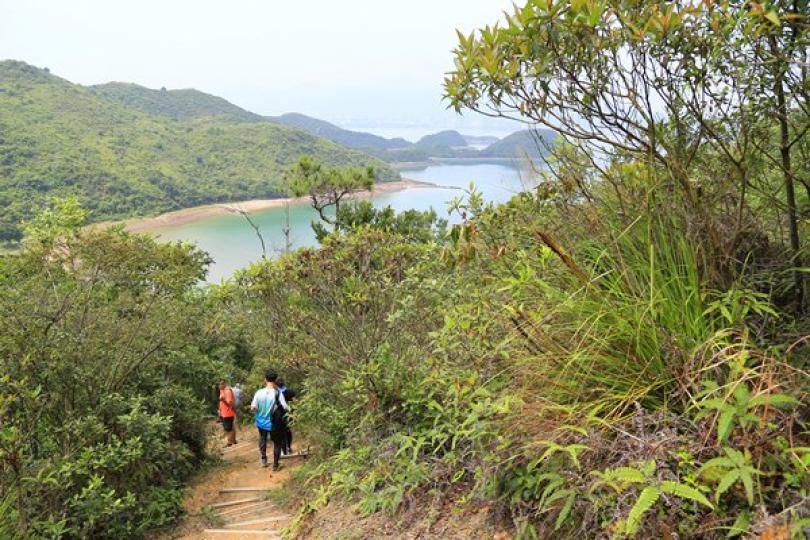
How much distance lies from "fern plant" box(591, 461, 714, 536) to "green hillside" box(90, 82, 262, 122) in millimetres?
119520

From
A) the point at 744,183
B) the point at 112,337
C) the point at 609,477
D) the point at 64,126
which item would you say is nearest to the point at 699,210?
the point at 744,183

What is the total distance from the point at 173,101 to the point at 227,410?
5298 inches

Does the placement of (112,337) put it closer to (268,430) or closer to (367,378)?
(268,430)

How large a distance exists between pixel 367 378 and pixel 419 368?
1.62ft

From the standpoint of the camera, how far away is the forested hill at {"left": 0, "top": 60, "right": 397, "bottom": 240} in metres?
51.8

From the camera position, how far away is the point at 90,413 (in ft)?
15.1

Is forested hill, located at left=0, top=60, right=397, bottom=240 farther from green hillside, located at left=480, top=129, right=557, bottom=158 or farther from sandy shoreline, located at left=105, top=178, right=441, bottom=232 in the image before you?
green hillside, located at left=480, top=129, right=557, bottom=158

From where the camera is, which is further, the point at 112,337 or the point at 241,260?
the point at 241,260

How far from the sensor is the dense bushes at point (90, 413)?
383cm

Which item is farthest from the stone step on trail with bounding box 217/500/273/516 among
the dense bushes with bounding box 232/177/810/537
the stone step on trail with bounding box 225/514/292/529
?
the dense bushes with bounding box 232/177/810/537

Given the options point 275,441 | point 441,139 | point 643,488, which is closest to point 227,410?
point 275,441

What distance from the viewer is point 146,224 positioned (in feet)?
166

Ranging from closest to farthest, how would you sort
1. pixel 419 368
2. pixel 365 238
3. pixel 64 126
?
pixel 419 368 < pixel 365 238 < pixel 64 126

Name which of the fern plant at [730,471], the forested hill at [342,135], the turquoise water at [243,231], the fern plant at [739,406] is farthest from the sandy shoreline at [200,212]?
the forested hill at [342,135]
